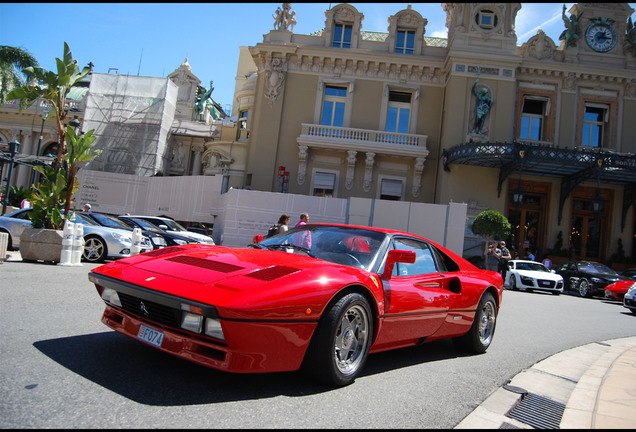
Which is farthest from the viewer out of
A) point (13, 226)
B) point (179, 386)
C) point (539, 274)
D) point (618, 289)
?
point (539, 274)

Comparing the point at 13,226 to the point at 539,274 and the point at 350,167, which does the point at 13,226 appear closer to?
the point at 539,274

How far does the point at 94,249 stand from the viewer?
10.8 meters

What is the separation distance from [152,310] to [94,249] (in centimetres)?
871

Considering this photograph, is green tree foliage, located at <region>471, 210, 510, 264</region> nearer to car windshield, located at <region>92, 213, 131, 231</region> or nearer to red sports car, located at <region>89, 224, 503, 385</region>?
car windshield, located at <region>92, 213, 131, 231</region>

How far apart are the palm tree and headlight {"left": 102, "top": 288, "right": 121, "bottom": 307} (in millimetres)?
23588

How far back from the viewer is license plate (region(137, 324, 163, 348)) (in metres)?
2.99

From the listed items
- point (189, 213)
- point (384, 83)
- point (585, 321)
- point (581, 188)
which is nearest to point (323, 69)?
point (384, 83)

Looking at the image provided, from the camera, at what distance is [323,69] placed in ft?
84.2

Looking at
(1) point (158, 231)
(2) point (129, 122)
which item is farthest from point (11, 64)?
(1) point (158, 231)

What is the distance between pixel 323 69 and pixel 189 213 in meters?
10.8

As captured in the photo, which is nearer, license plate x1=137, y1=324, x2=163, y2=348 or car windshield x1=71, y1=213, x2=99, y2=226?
license plate x1=137, y1=324, x2=163, y2=348

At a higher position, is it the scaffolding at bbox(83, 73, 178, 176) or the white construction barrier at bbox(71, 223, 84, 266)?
the scaffolding at bbox(83, 73, 178, 176)

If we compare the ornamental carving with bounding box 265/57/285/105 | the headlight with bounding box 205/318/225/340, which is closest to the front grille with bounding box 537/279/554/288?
the headlight with bounding box 205/318/225/340

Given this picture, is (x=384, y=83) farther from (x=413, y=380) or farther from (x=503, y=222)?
(x=413, y=380)
